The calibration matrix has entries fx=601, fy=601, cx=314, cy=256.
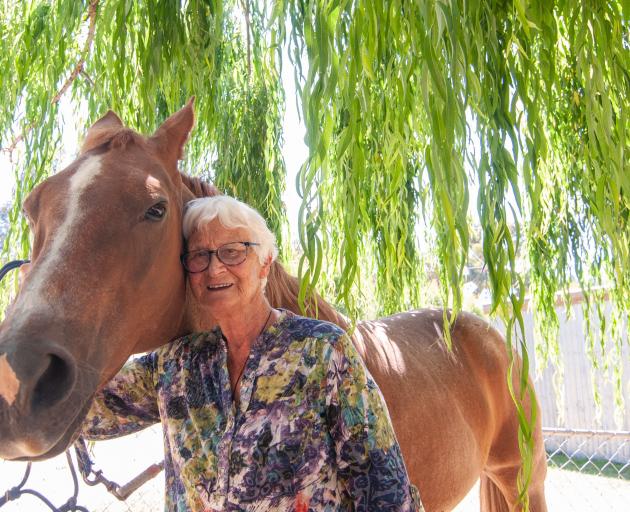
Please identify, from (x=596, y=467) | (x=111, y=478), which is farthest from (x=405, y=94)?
(x=596, y=467)

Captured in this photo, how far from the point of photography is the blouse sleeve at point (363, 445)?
1.21 meters

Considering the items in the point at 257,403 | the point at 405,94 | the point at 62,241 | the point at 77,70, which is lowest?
the point at 257,403

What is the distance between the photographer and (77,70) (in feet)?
7.45

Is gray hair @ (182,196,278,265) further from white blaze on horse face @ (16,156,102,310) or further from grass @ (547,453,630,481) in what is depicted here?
grass @ (547,453,630,481)

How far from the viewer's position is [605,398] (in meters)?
7.20

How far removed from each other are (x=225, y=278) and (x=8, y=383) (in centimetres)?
50

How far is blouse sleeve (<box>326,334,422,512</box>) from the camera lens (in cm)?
121

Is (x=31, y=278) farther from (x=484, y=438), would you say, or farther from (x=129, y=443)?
(x=129, y=443)

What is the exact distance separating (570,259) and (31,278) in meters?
3.04

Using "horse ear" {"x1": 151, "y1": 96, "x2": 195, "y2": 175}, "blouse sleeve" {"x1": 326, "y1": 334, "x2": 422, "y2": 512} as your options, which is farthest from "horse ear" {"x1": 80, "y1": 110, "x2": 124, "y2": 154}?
"blouse sleeve" {"x1": 326, "y1": 334, "x2": 422, "y2": 512}

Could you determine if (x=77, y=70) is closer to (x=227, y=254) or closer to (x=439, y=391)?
(x=227, y=254)

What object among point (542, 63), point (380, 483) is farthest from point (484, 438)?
point (542, 63)

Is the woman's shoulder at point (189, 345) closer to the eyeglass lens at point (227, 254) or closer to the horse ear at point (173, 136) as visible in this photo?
the eyeglass lens at point (227, 254)

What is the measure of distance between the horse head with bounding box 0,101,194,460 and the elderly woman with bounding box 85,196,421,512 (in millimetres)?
A: 102
